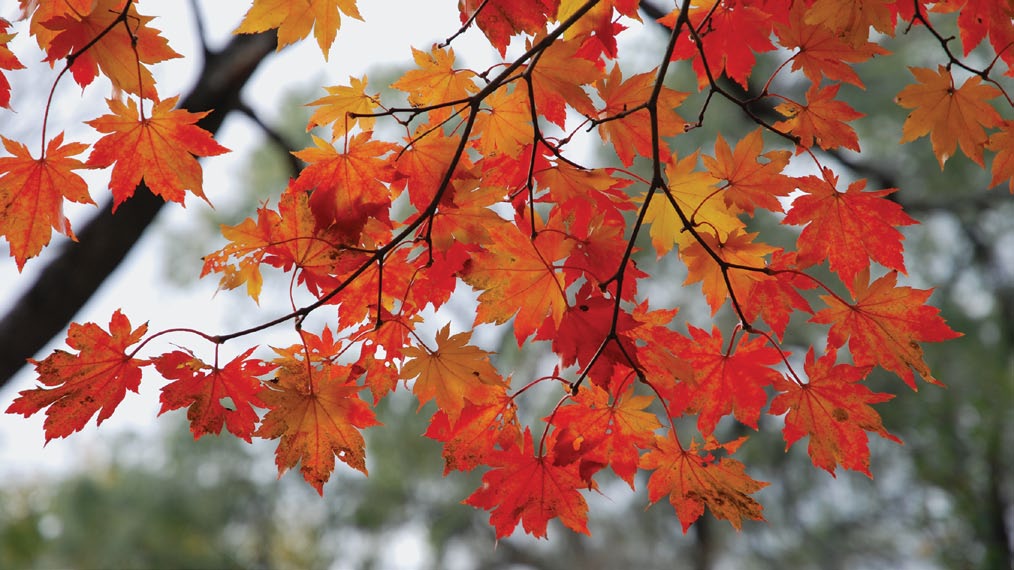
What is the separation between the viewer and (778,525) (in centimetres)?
578

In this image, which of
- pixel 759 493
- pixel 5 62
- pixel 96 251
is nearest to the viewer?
pixel 5 62

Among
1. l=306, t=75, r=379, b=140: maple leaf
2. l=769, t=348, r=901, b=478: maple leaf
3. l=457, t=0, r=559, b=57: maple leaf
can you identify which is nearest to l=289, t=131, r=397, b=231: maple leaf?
l=306, t=75, r=379, b=140: maple leaf

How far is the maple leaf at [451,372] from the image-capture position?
80 centimetres

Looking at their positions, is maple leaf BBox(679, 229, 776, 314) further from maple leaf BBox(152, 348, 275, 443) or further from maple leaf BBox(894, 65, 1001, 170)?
maple leaf BBox(152, 348, 275, 443)

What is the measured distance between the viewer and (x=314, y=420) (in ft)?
2.67

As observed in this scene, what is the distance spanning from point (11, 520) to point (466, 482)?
3.56 metres

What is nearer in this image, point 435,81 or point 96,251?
point 435,81

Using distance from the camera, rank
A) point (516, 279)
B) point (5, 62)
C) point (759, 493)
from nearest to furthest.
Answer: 1. point (516, 279)
2. point (5, 62)
3. point (759, 493)

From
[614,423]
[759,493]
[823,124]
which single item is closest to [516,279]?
[614,423]

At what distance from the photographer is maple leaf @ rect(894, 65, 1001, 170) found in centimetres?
96

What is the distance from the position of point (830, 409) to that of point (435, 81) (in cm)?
57

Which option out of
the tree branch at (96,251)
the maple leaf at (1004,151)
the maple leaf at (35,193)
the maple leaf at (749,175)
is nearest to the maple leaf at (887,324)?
the maple leaf at (749,175)

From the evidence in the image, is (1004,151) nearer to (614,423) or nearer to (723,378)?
(723,378)

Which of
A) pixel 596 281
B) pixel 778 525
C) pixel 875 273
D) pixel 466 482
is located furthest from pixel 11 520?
pixel 596 281
